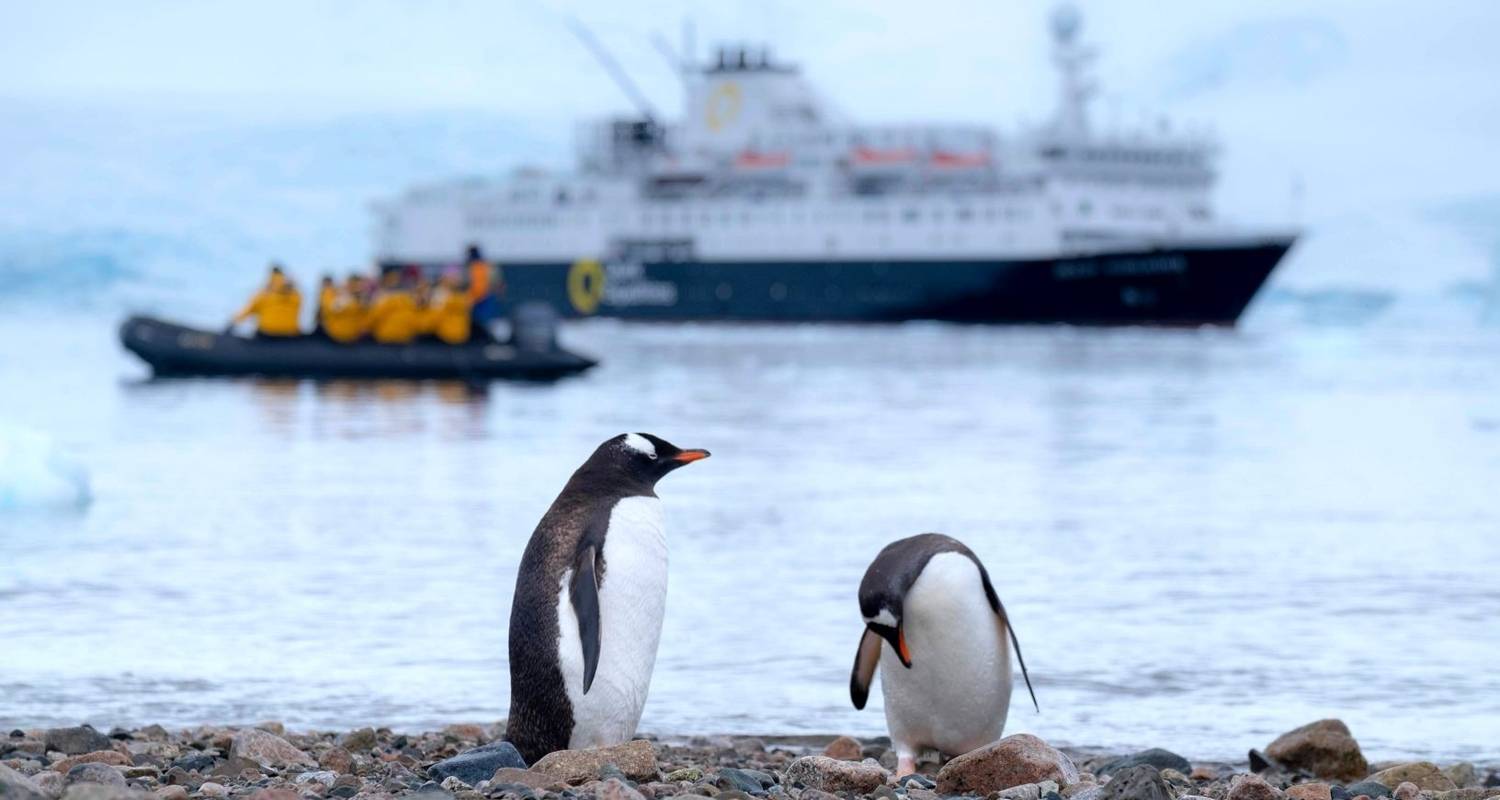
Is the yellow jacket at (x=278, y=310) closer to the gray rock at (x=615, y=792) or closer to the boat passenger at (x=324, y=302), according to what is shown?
the boat passenger at (x=324, y=302)

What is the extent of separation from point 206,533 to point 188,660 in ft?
11.2

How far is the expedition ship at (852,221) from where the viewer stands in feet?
149

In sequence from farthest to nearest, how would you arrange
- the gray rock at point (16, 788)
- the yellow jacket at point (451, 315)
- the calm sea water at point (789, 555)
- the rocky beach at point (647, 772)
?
the yellow jacket at point (451, 315) → the calm sea water at point (789, 555) → the rocky beach at point (647, 772) → the gray rock at point (16, 788)

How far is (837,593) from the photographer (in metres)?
7.63

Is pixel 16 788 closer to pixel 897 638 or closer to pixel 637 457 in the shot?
pixel 637 457

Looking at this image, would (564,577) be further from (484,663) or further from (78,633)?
(78,633)

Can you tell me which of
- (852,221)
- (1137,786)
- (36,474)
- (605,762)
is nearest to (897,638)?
(605,762)

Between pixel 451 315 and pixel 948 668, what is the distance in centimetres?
1848

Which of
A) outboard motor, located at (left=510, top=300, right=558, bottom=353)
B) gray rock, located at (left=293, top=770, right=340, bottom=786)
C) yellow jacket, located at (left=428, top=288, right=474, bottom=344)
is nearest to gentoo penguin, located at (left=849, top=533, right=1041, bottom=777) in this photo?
gray rock, located at (left=293, top=770, right=340, bottom=786)

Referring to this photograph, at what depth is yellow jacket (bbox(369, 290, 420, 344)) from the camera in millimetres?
22750

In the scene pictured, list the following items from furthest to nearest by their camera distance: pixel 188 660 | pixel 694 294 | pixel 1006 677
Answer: pixel 694 294 < pixel 188 660 < pixel 1006 677

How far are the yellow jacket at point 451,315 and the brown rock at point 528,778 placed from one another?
18.9 metres

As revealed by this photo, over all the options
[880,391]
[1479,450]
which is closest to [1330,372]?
[880,391]

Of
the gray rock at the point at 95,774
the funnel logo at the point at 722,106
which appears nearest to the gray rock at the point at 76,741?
the gray rock at the point at 95,774
